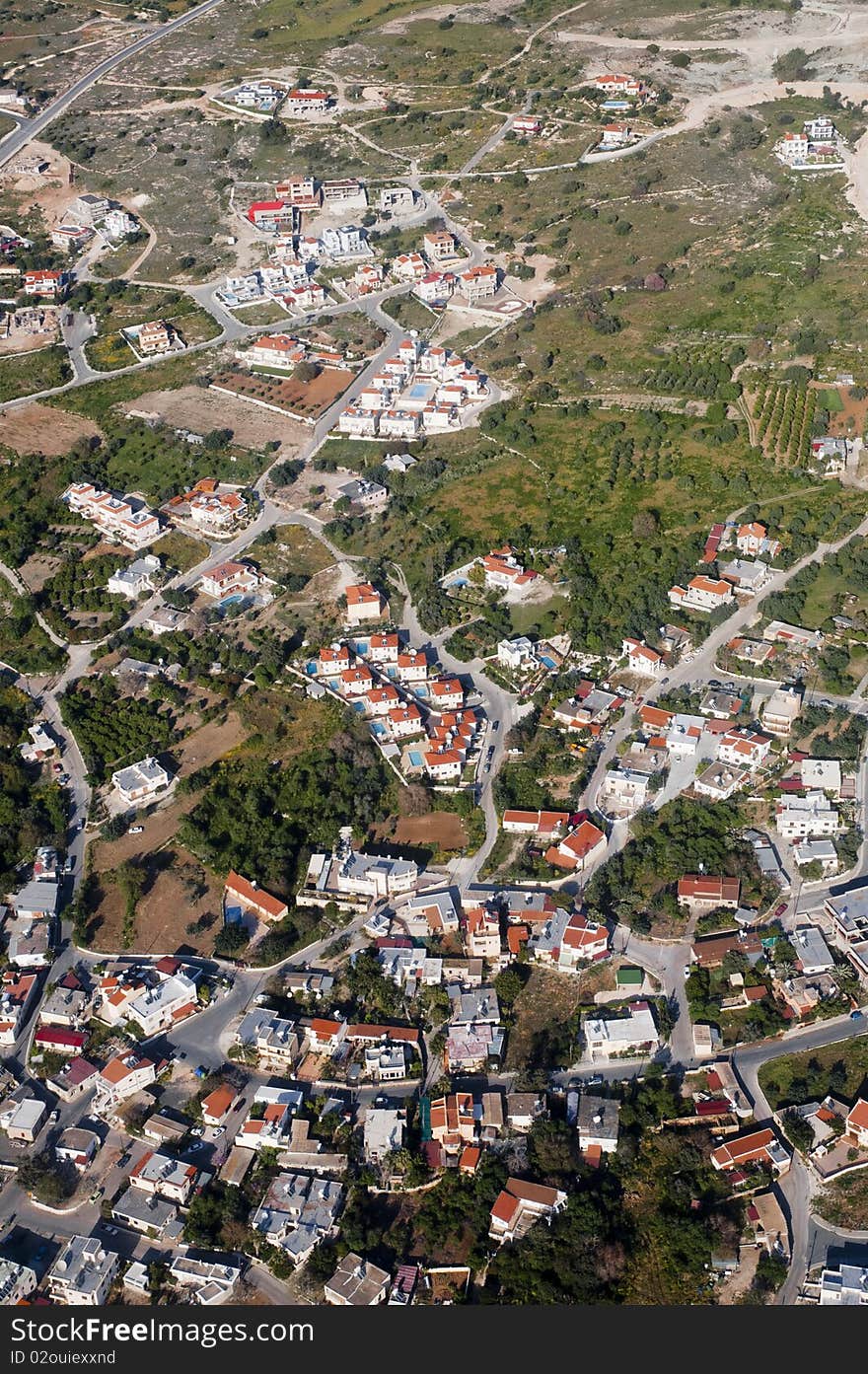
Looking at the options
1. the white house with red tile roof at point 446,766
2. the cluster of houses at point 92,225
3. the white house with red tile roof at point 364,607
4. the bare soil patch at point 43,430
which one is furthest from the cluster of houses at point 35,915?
the cluster of houses at point 92,225

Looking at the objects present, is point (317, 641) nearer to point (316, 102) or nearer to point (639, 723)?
point (639, 723)

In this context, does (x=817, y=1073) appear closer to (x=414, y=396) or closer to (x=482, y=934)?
(x=482, y=934)

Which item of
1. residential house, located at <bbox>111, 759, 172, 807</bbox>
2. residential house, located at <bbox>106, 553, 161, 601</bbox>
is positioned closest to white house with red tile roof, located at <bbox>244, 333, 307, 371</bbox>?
residential house, located at <bbox>106, 553, 161, 601</bbox>

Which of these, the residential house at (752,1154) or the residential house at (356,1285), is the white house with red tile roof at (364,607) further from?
the residential house at (356,1285)

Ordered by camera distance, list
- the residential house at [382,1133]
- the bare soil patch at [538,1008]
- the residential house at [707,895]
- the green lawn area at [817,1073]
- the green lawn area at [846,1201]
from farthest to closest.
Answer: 1. the residential house at [707,895]
2. the bare soil patch at [538,1008]
3. the green lawn area at [817,1073]
4. the residential house at [382,1133]
5. the green lawn area at [846,1201]

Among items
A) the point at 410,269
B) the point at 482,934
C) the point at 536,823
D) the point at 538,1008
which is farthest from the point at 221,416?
the point at 538,1008

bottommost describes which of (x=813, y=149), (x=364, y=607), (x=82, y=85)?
(x=364, y=607)
